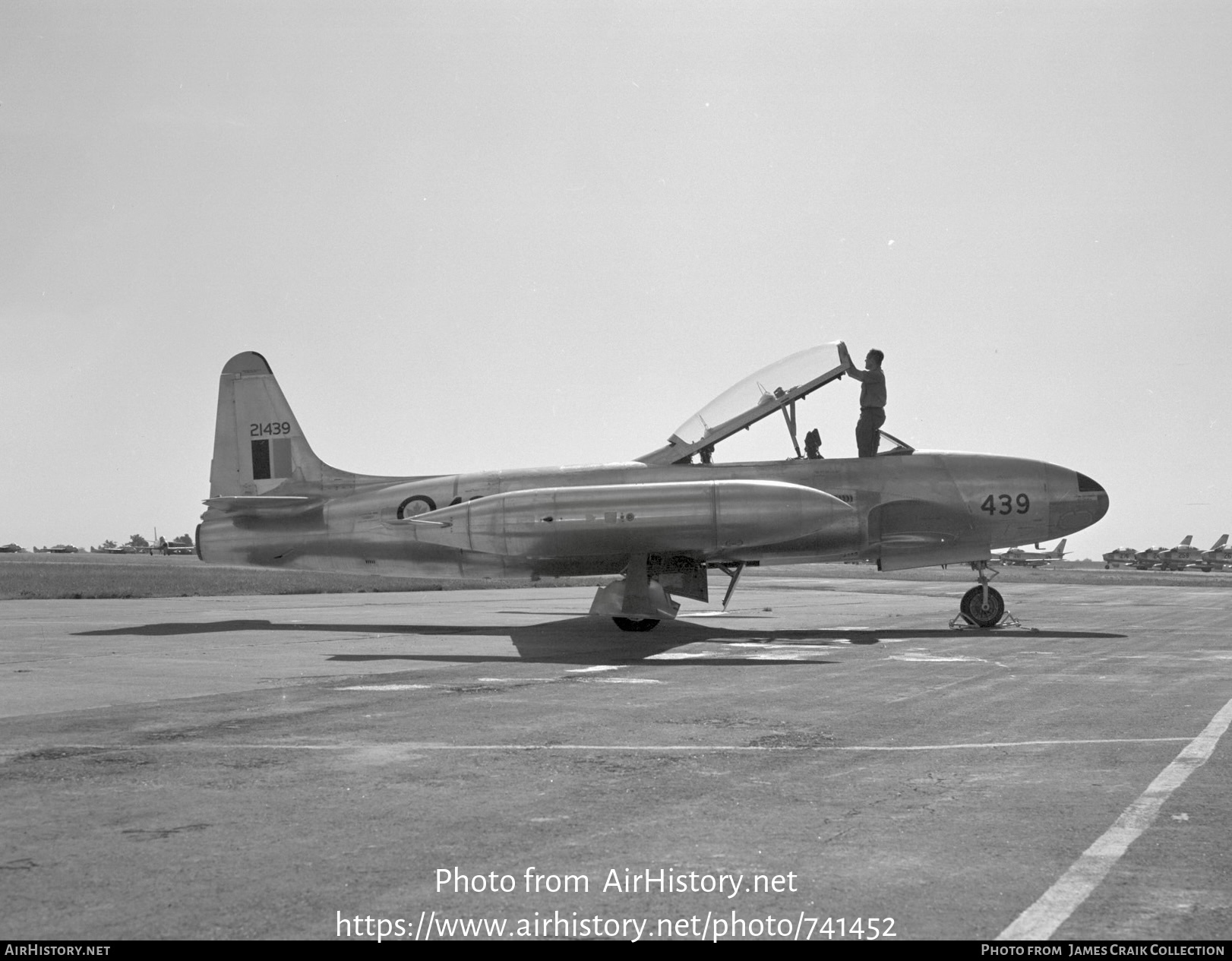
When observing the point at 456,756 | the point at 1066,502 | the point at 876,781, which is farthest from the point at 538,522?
the point at 876,781

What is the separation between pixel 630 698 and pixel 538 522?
7.63m

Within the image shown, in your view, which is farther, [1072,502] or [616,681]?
[1072,502]

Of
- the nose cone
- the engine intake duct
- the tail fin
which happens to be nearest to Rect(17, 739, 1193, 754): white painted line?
the engine intake duct

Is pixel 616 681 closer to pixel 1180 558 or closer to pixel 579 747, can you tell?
pixel 579 747

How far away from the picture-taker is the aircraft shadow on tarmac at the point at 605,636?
14.4 m

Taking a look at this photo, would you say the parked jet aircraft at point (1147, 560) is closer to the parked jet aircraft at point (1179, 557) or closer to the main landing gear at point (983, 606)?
the parked jet aircraft at point (1179, 557)

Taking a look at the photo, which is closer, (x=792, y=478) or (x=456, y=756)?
(x=456, y=756)

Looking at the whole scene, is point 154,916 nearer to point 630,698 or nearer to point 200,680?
point 630,698

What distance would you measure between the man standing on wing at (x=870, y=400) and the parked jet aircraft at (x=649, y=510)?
0.79 feet

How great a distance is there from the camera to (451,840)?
5180 mm

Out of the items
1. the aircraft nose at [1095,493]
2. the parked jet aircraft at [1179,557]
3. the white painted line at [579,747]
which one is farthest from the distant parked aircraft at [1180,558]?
the white painted line at [579,747]

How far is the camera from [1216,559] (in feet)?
310

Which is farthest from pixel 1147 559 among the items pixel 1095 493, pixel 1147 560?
pixel 1095 493

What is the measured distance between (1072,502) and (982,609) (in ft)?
7.85
